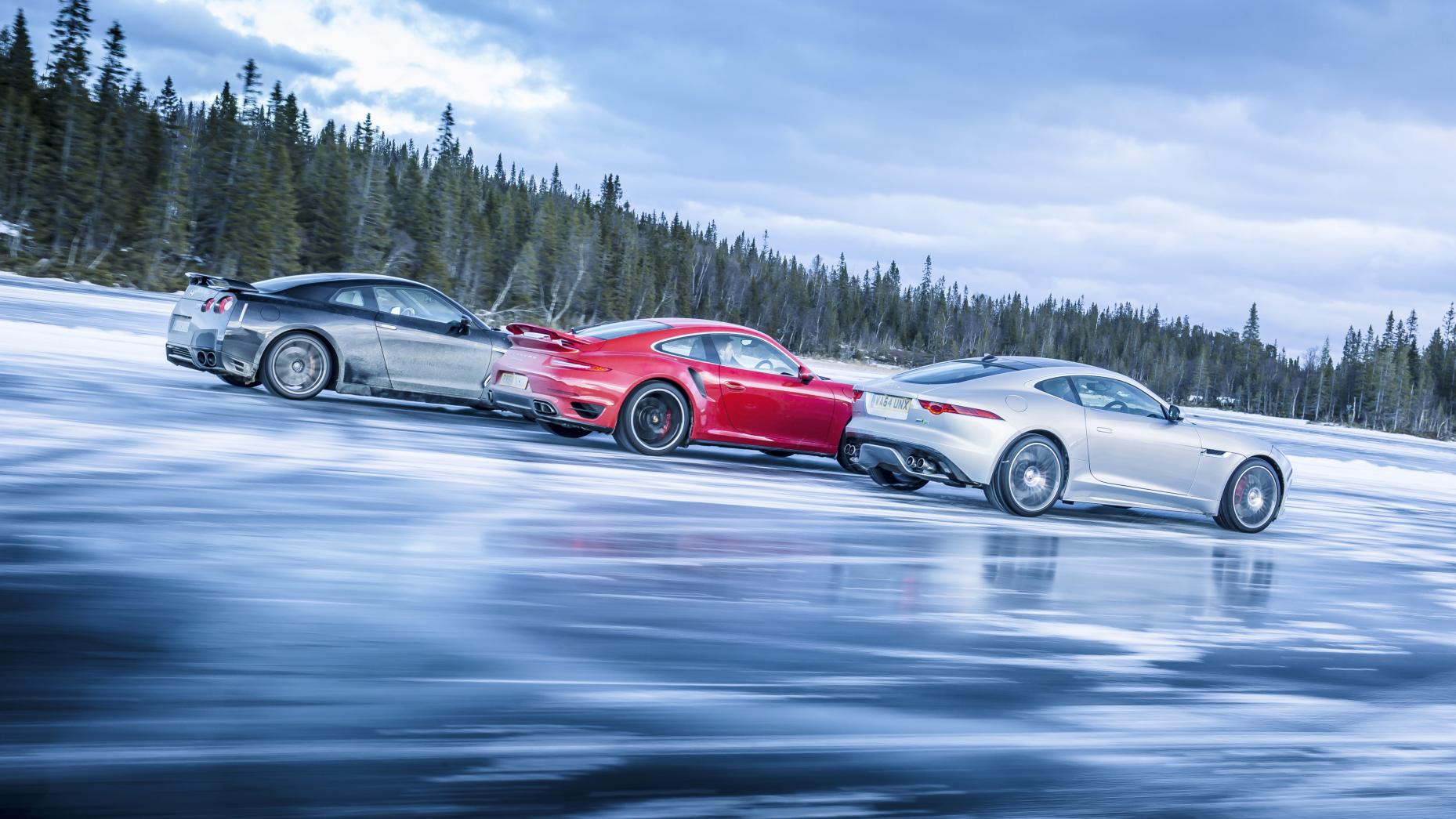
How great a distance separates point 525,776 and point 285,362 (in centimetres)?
1130

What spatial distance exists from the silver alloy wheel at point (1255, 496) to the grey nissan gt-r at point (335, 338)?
26.6ft

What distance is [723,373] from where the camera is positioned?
42.3 ft

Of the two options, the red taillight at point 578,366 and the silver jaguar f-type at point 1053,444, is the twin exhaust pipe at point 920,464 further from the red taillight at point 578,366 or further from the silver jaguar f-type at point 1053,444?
the red taillight at point 578,366

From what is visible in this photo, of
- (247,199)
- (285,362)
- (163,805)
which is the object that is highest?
(247,199)

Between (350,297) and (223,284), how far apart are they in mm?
1360

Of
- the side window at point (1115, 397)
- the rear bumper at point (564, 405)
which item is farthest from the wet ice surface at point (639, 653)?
the rear bumper at point (564, 405)

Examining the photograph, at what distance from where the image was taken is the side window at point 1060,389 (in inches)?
435

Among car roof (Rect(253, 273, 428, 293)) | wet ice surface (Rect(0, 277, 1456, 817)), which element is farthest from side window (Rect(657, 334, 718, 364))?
car roof (Rect(253, 273, 428, 293))

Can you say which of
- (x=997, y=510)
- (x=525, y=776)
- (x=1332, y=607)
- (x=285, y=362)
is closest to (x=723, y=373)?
(x=997, y=510)

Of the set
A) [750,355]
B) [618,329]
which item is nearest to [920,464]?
[750,355]

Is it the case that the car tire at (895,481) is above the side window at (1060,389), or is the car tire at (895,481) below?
below

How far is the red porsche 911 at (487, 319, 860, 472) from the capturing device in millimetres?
12398

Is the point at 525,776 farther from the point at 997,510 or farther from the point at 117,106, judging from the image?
the point at 117,106

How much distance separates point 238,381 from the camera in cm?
1456
